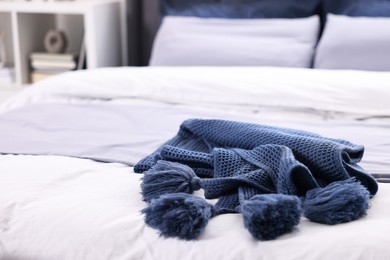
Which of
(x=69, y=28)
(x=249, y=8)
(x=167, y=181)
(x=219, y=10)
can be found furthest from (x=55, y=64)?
(x=167, y=181)

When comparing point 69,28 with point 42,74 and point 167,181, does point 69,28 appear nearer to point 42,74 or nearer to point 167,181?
point 42,74

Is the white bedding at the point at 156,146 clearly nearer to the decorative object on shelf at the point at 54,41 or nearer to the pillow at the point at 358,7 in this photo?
the pillow at the point at 358,7

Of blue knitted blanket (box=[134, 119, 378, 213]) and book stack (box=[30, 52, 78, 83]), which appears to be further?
book stack (box=[30, 52, 78, 83])

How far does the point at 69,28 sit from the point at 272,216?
238 centimetres

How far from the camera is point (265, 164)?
1.15m

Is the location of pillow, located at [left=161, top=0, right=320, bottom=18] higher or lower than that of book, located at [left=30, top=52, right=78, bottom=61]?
higher

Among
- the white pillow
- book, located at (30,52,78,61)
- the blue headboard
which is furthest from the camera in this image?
book, located at (30,52,78,61)

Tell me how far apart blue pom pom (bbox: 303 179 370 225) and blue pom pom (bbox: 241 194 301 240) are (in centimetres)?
5

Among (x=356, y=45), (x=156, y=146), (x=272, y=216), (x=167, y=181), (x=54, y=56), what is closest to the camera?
(x=272, y=216)

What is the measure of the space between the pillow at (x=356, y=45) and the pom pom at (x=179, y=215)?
1256 mm

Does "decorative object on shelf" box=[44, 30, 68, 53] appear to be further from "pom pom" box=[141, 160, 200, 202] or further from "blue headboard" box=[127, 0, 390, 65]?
"pom pom" box=[141, 160, 200, 202]

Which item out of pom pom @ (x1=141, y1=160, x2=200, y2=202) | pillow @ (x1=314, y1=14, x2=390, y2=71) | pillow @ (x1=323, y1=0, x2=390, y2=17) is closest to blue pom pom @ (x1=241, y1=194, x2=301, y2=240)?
pom pom @ (x1=141, y1=160, x2=200, y2=202)

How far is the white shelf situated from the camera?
8.70ft

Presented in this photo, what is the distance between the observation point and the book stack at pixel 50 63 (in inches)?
111
